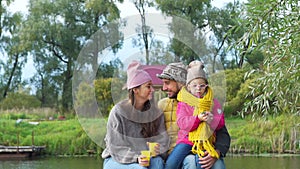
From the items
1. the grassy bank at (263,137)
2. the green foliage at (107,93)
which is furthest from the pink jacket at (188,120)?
the grassy bank at (263,137)

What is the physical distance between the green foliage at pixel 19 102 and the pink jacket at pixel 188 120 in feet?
37.9

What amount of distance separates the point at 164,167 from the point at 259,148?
811cm

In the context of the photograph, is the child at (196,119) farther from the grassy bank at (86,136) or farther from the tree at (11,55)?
the tree at (11,55)

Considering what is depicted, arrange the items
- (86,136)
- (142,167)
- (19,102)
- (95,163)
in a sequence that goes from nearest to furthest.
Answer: (142,167), (95,163), (86,136), (19,102)

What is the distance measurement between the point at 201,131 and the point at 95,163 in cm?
680

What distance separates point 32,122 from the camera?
11539mm

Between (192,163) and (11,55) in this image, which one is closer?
(192,163)

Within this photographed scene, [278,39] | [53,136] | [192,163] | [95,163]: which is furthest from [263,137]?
[192,163]

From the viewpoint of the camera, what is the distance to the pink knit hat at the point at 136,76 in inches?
78.4

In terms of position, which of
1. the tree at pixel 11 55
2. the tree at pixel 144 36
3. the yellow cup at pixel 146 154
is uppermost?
the tree at pixel 11 55

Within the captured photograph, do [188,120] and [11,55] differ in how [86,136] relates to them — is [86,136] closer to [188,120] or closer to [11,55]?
[11,55]

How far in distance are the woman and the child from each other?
66 millimetres

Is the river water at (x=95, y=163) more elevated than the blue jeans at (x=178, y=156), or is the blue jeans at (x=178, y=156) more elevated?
the blue jeans at (x=178, y=156)

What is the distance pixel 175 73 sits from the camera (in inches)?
81.9
